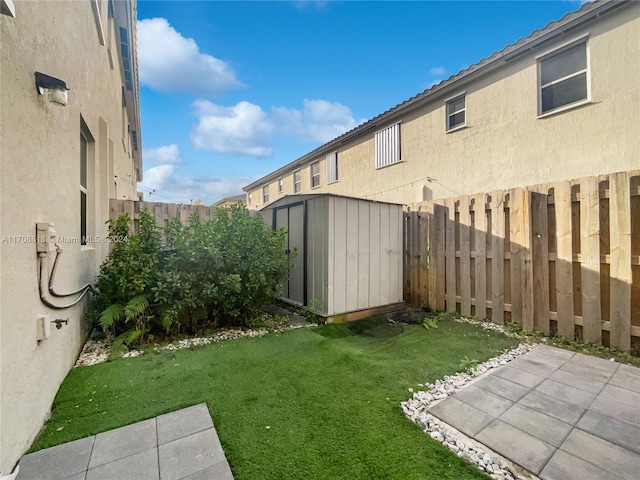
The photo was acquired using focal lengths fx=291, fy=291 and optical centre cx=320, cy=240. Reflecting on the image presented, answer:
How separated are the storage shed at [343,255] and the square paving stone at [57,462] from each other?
10.9 feet

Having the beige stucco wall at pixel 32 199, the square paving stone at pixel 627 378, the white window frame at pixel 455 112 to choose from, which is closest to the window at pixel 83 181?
the beige stucco wall at pixel 32 199

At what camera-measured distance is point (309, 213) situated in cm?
523

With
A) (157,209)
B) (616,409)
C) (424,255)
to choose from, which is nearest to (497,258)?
(424,255)

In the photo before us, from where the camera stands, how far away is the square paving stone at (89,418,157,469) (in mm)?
1854

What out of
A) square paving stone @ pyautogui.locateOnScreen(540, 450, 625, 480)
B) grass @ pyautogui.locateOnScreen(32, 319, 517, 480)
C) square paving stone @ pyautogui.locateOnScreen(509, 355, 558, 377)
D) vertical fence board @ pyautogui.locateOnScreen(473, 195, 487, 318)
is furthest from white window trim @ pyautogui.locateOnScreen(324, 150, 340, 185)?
square paving stone @ pyautogui.locateOnScreen(540, 450, 625, 480)

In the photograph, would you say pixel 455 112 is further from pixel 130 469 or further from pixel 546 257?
pixel 130 469

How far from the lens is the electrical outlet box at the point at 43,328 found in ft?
6.92

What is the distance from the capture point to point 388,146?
1055 cm

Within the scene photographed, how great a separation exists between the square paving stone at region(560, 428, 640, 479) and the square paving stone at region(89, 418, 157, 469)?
2783 millimetres

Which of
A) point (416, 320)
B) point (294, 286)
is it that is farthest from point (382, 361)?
point (294, 286)

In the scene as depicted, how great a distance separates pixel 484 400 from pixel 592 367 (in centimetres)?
165

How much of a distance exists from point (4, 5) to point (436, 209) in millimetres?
5648

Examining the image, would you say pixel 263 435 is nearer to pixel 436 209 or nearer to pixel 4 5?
pixel 4 5

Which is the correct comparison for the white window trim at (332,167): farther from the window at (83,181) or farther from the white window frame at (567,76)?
the window at (83,181)
